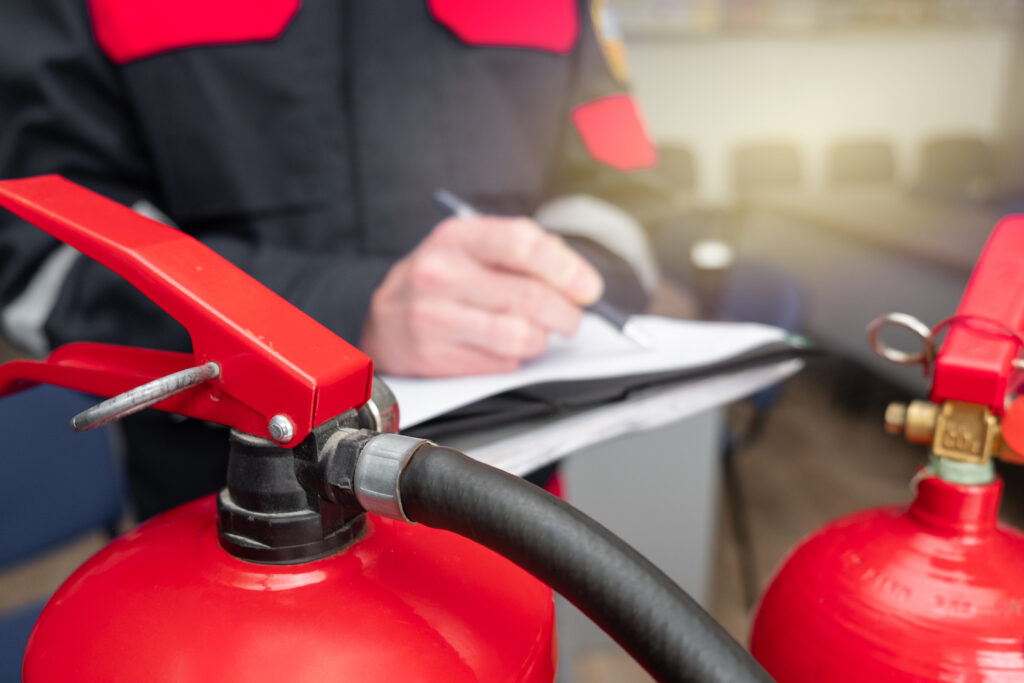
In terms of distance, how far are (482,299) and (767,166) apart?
4094mm

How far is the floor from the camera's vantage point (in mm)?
1547

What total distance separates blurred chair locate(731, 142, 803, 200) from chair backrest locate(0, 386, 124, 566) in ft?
12.2

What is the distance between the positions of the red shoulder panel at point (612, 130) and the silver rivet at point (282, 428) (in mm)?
519

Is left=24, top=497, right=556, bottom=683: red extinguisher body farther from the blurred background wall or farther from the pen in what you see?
the blurred background wall

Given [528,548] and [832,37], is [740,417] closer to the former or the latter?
[528,548]

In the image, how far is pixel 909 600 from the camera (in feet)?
0.77

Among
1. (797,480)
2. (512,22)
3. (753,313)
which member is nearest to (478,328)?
(512,22)

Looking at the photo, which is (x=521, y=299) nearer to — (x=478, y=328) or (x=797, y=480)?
(x=478, y=328)

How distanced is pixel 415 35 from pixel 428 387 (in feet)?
1.01

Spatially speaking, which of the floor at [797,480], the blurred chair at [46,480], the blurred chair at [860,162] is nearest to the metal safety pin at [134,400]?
the blurred chair at [46,480]

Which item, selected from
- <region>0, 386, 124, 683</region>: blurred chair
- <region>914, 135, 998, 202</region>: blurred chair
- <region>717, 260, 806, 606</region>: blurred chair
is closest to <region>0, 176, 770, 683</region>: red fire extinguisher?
<region>0, 386, 124, 683</region>: blurred chair

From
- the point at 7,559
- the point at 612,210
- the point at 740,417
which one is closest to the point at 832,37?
the point at 740,417

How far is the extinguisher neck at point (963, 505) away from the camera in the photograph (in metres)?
0.25

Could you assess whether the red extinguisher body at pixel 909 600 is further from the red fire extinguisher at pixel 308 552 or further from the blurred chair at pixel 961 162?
the blurred chair at pixel 961 162
